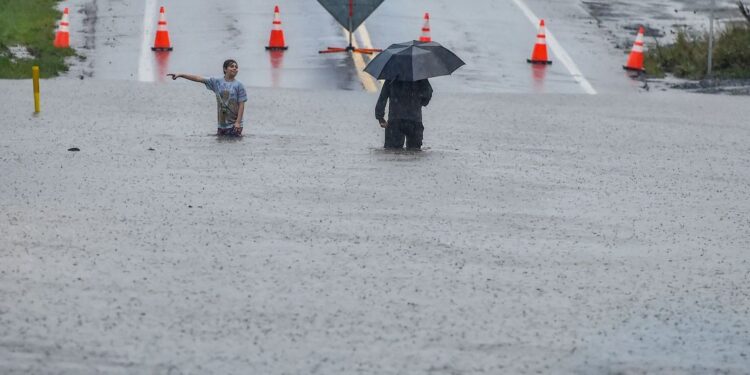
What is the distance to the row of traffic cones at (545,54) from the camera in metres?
26.8

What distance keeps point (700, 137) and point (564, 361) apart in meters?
11.2

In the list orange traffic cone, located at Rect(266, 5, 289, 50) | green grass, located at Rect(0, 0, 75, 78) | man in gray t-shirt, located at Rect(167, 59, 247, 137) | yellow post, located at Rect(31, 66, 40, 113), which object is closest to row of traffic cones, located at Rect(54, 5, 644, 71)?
orange traffic cone, located at Rect(266, 5, 289, 50)

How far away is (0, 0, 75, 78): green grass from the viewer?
24938 mm

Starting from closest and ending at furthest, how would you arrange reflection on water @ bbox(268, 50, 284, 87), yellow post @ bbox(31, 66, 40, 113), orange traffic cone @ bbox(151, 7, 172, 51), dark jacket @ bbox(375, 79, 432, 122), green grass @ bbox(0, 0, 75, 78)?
dark jacket @ bbox(375, 79, 432, 122), yellow post @ bbox(31, 66, 40, 113), reflection on water @ bbox(268, 50, 284, 87), green grass @ bbox(0, 0, 75, 78), orange traffic cone @ bbox(151, 7, 172, 51)

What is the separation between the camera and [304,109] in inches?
845

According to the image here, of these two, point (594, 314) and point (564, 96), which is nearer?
point (594, 314)

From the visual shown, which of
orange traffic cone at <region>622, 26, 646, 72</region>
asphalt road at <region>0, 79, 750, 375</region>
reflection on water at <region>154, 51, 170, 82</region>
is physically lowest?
asphalt road at <region>0, 79, 750, 375</region>

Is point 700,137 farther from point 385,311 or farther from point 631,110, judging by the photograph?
point 385,311

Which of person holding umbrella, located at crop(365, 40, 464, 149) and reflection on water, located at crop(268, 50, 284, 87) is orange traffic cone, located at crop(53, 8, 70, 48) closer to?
reflection on water, located at crop(268, 50, 284, 87)

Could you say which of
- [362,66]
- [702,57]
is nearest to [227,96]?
[362,66]

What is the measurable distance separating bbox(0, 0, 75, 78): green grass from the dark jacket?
28.6 ft

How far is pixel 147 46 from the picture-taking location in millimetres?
27766

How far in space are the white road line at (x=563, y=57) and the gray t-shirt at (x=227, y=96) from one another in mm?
8134

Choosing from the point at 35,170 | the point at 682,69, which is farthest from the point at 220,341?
the point at 682,69
